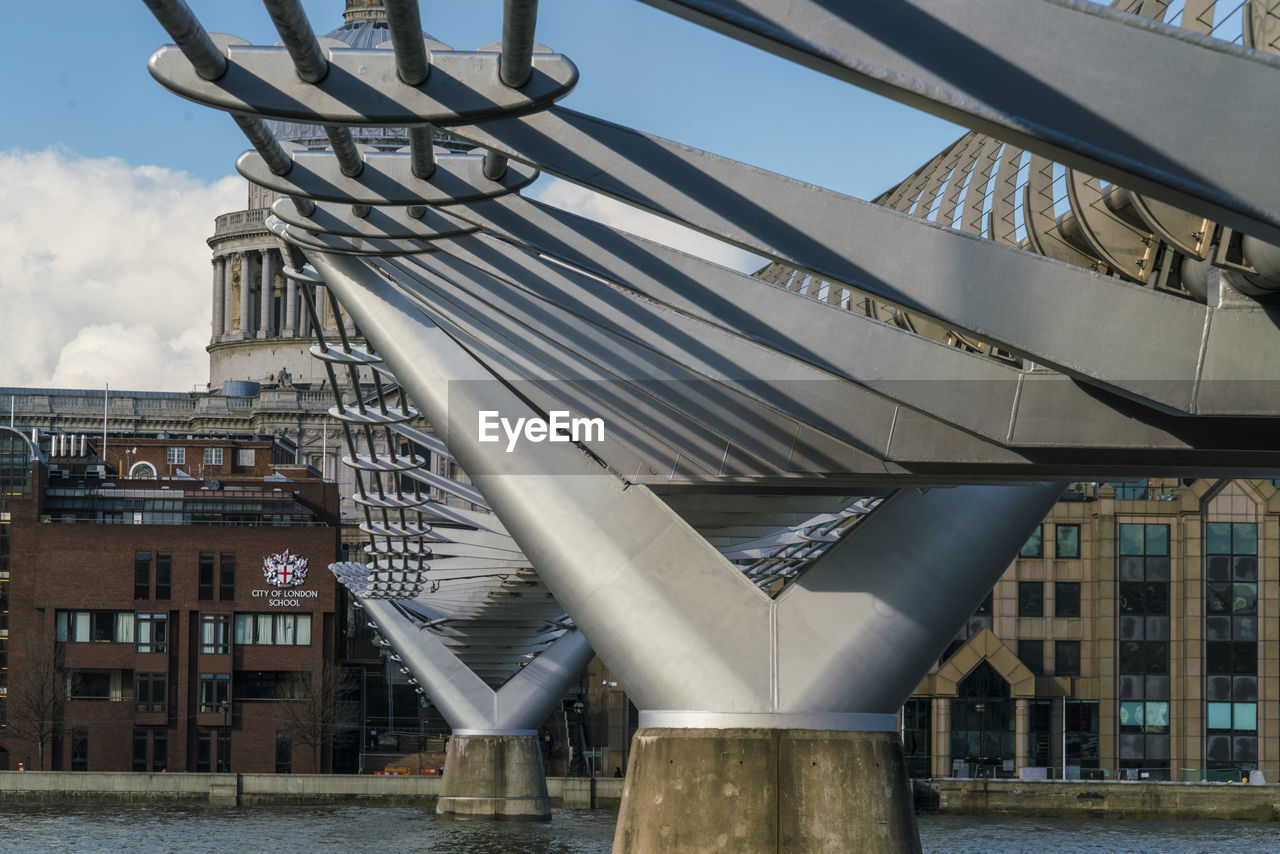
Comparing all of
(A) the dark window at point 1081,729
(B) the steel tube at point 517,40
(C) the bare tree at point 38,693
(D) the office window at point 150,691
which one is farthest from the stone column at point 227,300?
(B) the steel tube at point 517,40

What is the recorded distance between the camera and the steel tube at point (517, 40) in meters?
6.82

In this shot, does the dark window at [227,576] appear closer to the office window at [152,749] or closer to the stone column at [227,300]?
the office window at [152,749]

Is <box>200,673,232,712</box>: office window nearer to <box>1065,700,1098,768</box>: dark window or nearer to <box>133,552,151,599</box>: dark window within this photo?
<box>133,552,151,599</box>: dark window

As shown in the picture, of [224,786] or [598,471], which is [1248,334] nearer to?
[598,471]

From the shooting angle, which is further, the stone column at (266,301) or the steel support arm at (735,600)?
the stone column at (266,301)

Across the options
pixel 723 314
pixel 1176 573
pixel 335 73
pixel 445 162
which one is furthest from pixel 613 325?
pixel 1176 573

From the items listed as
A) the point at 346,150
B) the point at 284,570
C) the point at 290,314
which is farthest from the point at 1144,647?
the point at 290,314

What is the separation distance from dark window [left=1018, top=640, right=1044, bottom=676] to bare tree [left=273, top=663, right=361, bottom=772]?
26882 mm

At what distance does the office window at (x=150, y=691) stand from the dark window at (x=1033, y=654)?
33.2 meters

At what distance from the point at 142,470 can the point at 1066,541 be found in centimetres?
5561

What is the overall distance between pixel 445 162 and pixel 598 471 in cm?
718

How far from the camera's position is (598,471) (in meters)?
18.9

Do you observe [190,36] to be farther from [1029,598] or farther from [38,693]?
[38,693]

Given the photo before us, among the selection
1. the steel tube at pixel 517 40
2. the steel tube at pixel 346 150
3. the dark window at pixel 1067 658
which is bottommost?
the dark window at pixel 1067 658
